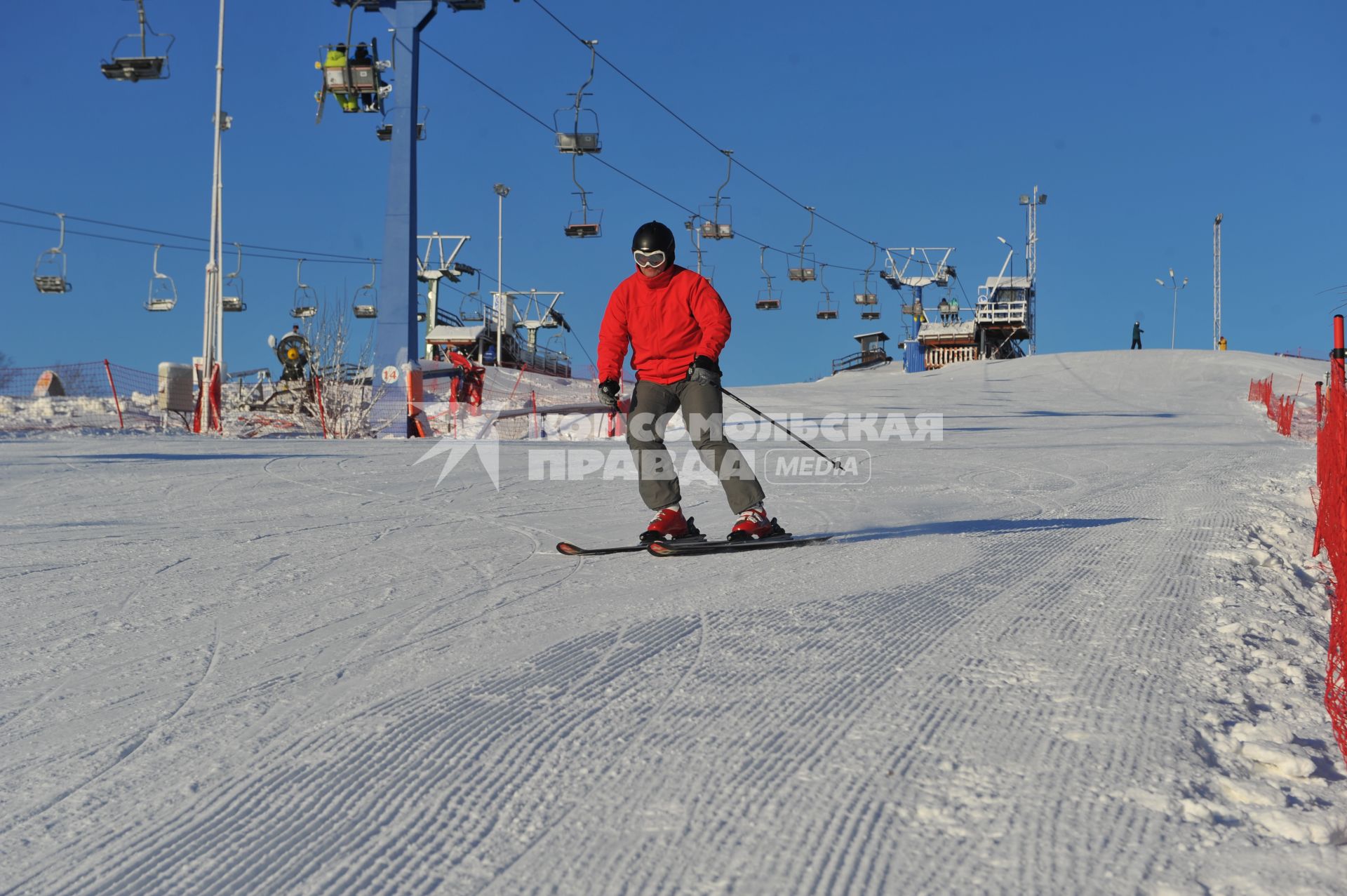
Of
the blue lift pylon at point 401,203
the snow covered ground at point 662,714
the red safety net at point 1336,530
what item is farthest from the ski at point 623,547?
the blue lift pylon at point 401,203

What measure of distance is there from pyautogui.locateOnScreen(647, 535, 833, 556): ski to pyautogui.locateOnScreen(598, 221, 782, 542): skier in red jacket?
0.23 ft

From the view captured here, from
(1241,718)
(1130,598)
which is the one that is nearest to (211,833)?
(1241,718)

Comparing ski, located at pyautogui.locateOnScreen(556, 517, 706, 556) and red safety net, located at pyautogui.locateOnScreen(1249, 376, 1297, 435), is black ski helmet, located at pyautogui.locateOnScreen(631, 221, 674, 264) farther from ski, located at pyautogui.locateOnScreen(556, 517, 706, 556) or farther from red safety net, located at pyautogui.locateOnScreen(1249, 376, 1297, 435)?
red safety net, located at pyautogui.locateOnScreen(1249, 376, 1297, 435)

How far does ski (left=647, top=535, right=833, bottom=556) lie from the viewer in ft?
15.8

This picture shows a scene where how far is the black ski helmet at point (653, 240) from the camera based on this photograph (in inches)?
196

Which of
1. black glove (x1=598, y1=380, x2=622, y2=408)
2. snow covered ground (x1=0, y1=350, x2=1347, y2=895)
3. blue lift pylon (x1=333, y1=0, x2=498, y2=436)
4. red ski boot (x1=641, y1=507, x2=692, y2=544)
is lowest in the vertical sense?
snow covered ground (x1=0, y1=350, x2=1347, y2=895)

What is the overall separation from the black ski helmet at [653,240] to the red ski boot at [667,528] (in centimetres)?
122

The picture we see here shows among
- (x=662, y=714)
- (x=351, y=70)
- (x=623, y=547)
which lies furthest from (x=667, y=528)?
(x=351, y=70)

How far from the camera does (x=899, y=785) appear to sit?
76.7 inches

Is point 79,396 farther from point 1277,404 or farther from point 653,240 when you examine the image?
point 1277,404

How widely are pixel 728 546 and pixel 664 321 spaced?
113 centimetres

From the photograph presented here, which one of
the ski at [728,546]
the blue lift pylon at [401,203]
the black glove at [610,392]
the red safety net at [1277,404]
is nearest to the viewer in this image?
the ski at [728,546]

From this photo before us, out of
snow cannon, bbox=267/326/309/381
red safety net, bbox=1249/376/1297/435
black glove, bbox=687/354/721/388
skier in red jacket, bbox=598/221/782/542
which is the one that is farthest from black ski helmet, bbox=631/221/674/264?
snow cannon, bbox=267/326/309/381

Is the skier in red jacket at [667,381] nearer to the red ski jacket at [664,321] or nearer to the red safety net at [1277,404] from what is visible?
the red ski jacket at [664,321]
